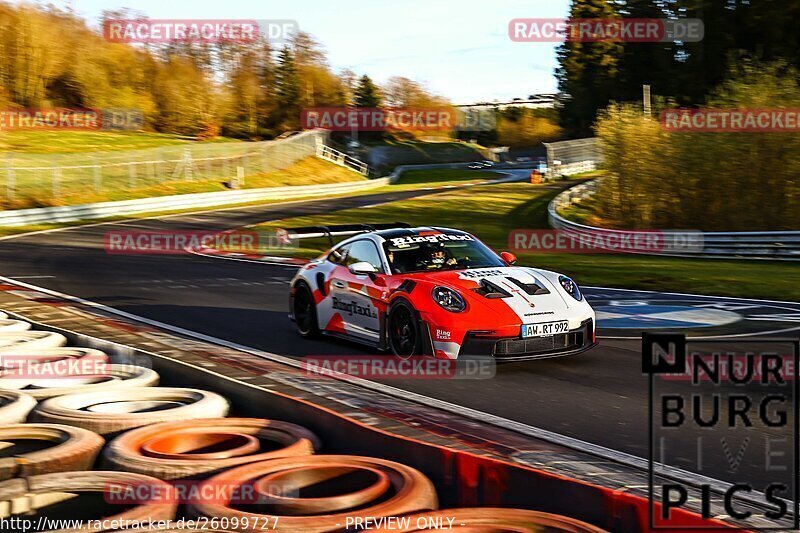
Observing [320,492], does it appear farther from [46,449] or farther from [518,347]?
[518,347]

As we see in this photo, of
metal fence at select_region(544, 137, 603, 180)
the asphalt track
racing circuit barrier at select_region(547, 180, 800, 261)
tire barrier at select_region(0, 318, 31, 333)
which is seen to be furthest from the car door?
metal fence at select_region(544, 137, 603, 180)

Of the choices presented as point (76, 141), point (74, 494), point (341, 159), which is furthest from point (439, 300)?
point (341, 159)

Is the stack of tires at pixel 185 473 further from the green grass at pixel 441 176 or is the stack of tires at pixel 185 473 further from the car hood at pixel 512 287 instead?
the green grass at pixel 441 176

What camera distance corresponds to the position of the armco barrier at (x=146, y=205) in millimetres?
35375

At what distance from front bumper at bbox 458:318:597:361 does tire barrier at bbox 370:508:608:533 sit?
4.73 meters

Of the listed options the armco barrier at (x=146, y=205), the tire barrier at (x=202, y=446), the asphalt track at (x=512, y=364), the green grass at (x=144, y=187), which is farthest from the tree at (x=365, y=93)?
the tire barrier at (x=202, y=446)

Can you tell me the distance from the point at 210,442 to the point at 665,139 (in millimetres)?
29472

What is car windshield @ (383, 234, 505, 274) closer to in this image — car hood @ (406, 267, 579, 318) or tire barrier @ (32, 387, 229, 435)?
car hood @ (406, 267, 579, 318)

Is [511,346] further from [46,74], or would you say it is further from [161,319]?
[46,74]

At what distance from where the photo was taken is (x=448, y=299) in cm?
941

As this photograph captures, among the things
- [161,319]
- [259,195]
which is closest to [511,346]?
[161,319]

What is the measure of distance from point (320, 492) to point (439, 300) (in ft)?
14.1

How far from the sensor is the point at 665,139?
33.3 meters

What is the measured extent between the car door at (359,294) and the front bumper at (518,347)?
1.32m
